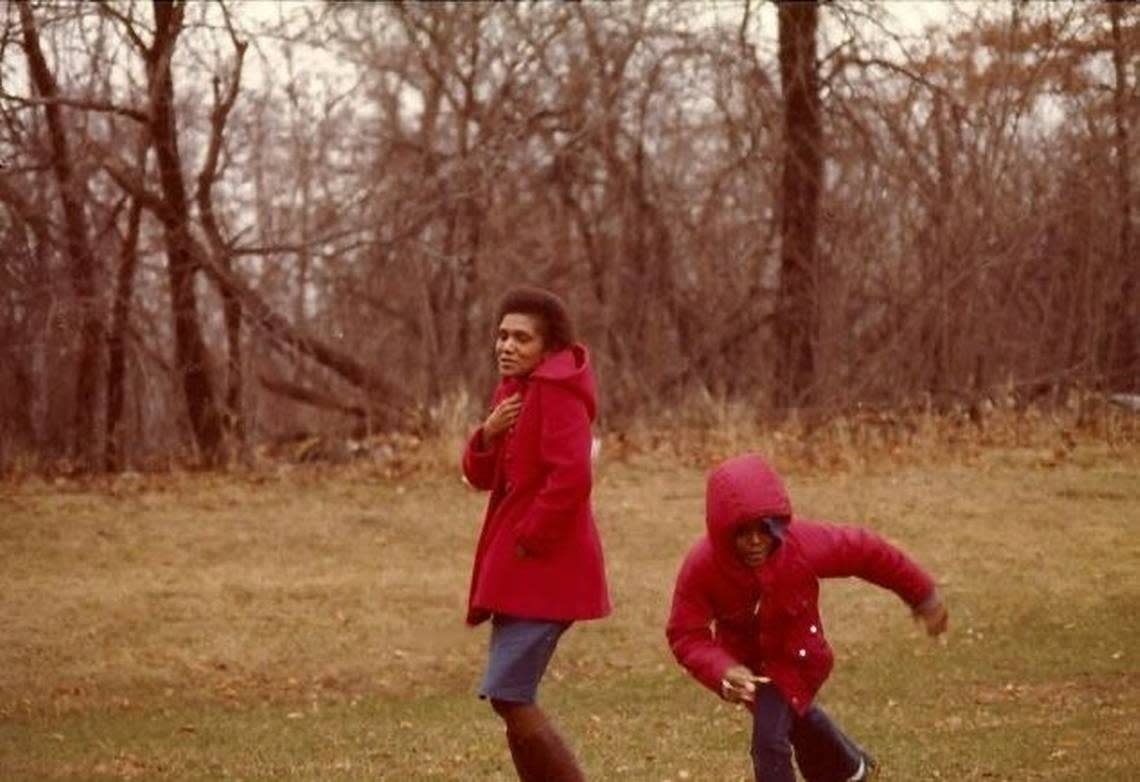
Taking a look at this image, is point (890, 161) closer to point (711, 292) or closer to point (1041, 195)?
point (1041, 195)

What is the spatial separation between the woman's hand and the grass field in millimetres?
2196

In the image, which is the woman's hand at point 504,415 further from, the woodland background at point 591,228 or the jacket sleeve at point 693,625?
the woodland background at point 591,228

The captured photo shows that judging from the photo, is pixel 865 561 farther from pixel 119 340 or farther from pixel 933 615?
pixel 119 340

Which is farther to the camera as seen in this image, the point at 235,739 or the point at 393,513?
the point at 393,513

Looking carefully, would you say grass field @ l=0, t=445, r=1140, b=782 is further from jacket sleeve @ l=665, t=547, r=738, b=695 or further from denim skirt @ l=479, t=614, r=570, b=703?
jacket sleeve @ l=665, t=547, r=738, b=695

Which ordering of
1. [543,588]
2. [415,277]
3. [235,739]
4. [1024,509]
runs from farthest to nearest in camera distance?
[415,277], [1024,509], [235,739], [543,588]

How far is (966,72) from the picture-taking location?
76.3ft

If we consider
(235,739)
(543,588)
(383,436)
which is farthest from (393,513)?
(543,588)

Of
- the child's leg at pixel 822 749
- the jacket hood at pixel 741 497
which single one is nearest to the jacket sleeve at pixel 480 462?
the jacket hood at pixel 741 497

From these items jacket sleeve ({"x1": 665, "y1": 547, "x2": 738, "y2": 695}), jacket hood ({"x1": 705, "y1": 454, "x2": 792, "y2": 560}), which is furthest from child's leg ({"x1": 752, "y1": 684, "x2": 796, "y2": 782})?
jacket hood ({"x1": 705, "y1": 454, "x2": 792, "y2": 560})

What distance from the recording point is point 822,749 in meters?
6.96

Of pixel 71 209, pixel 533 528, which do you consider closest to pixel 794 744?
pixel 533 528

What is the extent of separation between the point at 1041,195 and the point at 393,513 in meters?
9.22

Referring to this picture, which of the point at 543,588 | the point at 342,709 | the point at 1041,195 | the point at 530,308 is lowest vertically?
the point at 342,709
